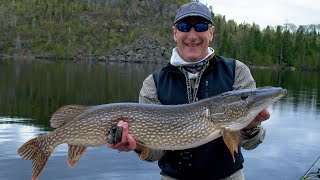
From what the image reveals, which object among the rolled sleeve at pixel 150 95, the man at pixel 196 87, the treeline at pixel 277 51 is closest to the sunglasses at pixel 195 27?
the man at pixel 196 87

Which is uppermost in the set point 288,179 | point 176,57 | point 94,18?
point 94,18

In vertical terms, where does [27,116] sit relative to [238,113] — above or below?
below

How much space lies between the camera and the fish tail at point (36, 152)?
388 centimetres

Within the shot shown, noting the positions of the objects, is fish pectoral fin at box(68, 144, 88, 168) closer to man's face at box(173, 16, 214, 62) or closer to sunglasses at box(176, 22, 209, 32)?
man's face at box(173, 16, 214, 62)

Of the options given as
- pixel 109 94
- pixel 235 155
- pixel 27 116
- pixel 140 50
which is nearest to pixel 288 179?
pixel 235 155

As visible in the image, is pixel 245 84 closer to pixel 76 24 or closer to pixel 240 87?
pixel 240 87

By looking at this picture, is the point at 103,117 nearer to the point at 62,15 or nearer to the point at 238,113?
the point at 238,113

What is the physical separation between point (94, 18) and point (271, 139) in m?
130

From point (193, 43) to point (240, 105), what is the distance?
0.77m

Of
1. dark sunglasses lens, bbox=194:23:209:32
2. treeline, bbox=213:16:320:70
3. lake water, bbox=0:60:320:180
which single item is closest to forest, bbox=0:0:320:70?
treeline, bbox=213:16:320:70

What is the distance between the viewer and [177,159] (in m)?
3.84

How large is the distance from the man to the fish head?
103 millimetres

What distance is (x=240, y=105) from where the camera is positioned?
372cm

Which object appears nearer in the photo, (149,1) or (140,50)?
(140,50)
